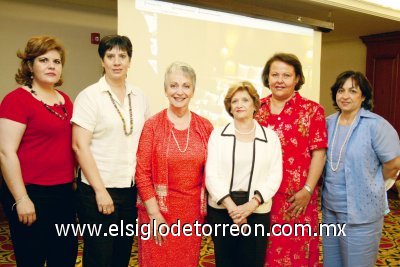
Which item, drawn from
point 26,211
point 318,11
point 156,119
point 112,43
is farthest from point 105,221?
point 318,11

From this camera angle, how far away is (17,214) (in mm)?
1844

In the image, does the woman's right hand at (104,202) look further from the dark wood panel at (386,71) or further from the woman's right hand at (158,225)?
the dark wood panel at (386,71)

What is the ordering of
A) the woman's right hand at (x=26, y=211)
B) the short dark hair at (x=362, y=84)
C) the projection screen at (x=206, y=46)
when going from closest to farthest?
1. the woman's right hand at (x=26, y=211)
2. the short dark hair at (x=362, y=84)
3. the projection screen at (x=206, y=46)

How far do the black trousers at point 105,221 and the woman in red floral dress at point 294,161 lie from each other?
818 millimetres

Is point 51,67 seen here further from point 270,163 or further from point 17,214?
point 270,163

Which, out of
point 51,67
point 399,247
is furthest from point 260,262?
point 399,247

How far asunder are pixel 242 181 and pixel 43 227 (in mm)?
1017

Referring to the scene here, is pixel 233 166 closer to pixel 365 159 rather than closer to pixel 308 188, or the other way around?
pixel 308 188

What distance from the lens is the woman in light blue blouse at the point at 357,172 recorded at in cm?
212

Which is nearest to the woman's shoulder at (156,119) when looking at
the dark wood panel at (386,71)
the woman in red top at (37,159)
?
the woman in red top at (37,159)

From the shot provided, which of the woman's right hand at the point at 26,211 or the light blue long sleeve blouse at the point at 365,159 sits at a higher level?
the light blue long sleeve blouse at the point at 365,159

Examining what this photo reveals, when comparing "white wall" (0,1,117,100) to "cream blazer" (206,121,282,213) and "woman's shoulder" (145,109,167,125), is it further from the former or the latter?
"cream blazer" (206,121,282,213)

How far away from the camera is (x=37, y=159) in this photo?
188 centimetres

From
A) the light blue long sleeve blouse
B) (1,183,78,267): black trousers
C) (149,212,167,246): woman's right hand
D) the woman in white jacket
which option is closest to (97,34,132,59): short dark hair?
the woman in white jacket
